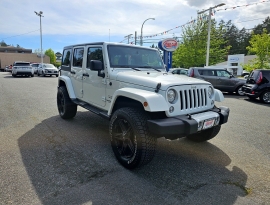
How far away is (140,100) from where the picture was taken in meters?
2.96

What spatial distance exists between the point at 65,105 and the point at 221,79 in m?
9.73

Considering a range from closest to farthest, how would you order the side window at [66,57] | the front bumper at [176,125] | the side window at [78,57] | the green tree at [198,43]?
the front bumper at [176,125], the side window at [78,57], the side window at [66,57], the green tree at [198,43]

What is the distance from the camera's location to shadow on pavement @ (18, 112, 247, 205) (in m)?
2.58

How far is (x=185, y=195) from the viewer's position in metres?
2.62

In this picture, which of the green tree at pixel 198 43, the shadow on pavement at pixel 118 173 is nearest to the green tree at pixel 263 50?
the green tree at pixel 198 43

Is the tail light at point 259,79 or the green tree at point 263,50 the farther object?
→ the green tree at point 263,50

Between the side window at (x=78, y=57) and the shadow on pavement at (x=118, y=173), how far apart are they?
1772 mm

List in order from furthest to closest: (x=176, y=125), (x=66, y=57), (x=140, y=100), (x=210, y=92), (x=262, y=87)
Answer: (x=262, y=87)
(x=66, y=57)
(x=210, y=92)
(x=140, y=100)
(x=176, y=125)

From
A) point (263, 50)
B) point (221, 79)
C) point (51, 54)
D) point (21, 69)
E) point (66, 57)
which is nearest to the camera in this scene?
point (66, 57)

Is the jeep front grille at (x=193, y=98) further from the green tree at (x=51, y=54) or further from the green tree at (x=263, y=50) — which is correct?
the green tree at (x=51, y=54)

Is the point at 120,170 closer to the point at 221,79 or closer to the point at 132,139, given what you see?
the point at 132,139

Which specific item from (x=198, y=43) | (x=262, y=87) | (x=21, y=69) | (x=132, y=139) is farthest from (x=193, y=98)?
(x=198, y=43)

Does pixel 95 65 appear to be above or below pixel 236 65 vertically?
below

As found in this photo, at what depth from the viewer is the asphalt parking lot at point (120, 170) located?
2578 millimetres
